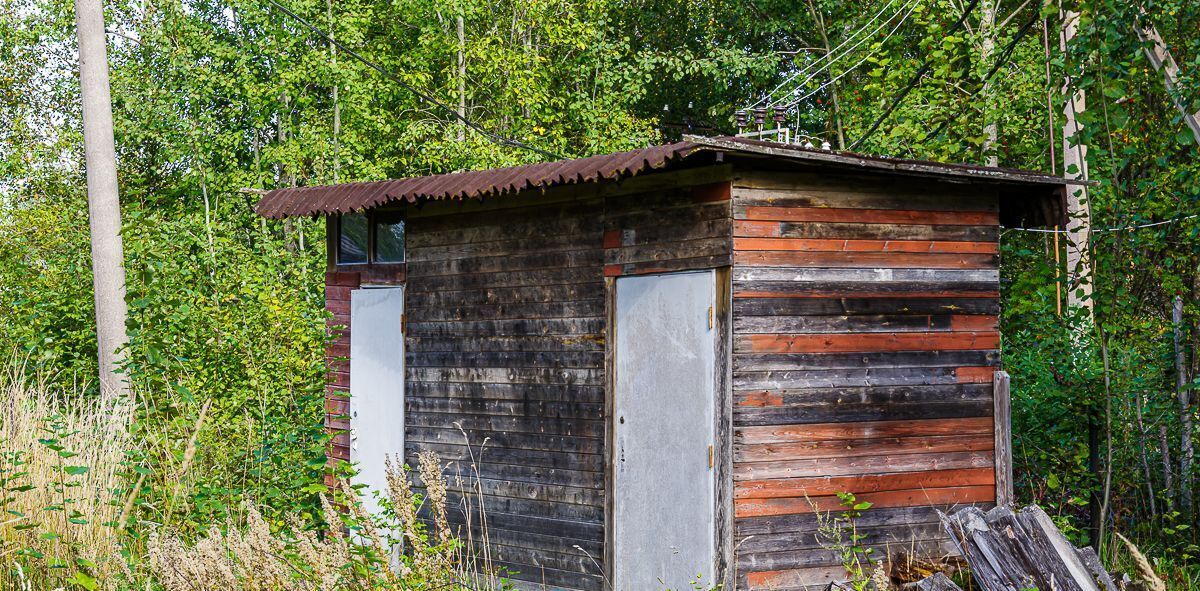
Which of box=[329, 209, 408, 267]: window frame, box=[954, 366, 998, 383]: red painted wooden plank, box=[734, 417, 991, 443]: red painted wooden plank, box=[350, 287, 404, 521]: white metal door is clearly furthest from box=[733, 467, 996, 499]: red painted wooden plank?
box=[329, 209, 408, 267]: window frame

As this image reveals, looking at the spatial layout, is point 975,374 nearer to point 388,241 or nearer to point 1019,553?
point 1019,553

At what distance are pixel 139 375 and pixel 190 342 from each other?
3.76 feet

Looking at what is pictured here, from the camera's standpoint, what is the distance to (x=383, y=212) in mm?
9766

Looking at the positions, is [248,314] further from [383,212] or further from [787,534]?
[787,534]

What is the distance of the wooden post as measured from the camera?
7652 mm

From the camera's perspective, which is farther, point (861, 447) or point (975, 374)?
point (975, 374)

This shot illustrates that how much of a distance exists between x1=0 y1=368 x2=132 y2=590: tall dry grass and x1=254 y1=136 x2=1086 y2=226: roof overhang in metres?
2.30

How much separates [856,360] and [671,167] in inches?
64.9

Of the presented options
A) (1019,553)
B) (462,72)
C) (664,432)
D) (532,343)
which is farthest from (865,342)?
(462,72)

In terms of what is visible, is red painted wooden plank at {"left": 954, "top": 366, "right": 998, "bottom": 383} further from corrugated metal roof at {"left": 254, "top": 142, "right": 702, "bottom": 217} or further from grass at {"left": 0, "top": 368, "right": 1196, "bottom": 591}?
corrugated metal roof at {"left": 254, "top": 142, "right": 702, "bottom": 217}

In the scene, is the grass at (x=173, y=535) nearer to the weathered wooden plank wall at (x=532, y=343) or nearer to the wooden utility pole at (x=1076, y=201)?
the weathered wooden plank wall at (x=532, y=343)

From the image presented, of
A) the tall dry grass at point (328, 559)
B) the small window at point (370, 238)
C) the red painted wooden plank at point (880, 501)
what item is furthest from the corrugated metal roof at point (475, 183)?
the tall dry grass at point (328, 559)

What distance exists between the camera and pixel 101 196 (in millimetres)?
11586

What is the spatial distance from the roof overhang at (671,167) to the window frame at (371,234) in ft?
1.92
